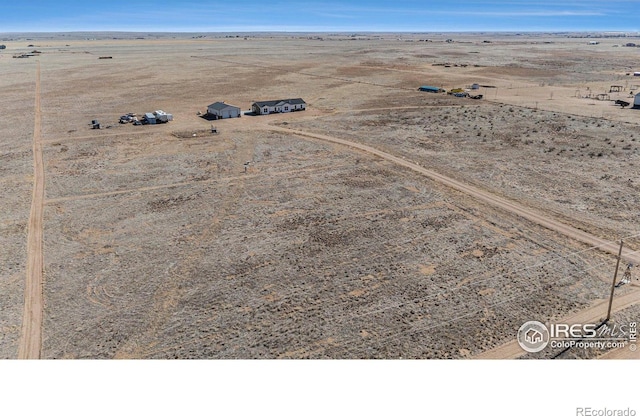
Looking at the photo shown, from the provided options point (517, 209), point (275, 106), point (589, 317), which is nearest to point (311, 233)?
point (517, 209)

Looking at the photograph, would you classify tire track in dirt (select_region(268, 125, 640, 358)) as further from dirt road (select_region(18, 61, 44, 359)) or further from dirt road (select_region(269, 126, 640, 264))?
dirt road (select_region(18, 61, 44, 359))

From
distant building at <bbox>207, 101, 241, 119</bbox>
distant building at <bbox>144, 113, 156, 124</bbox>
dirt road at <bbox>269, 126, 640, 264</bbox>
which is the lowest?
dirt road at <bbox>269, 126, 640, 264</bbox>

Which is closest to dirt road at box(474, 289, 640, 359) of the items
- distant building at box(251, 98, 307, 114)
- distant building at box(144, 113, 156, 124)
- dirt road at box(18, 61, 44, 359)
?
dirt road at box(18, 61, 44, 359)

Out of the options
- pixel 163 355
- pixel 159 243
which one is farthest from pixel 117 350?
pixel 159 243

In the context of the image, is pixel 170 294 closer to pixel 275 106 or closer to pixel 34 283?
pixel 34 283

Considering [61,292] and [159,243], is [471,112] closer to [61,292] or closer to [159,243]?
[159,243]
